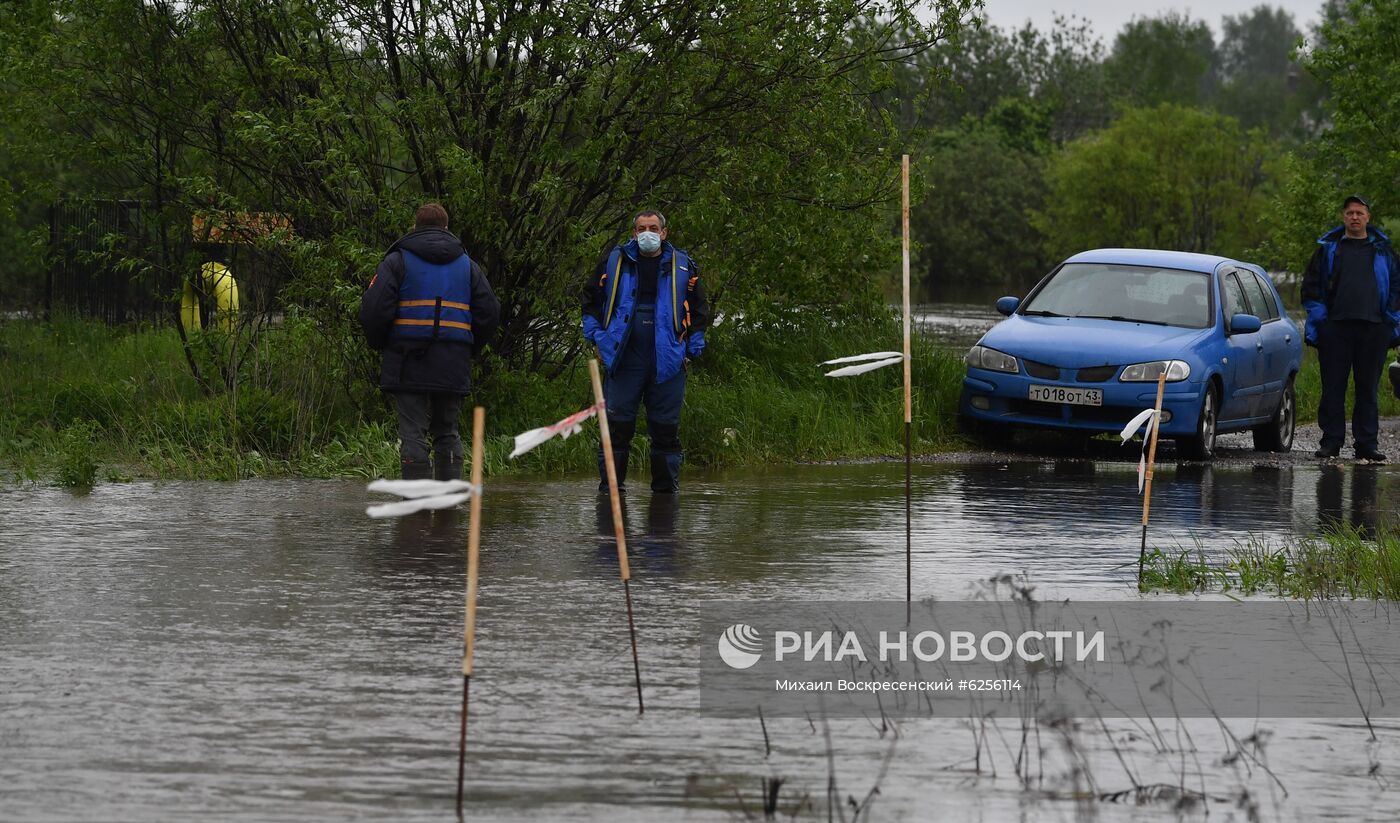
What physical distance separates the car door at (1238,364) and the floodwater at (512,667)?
3.95 meters

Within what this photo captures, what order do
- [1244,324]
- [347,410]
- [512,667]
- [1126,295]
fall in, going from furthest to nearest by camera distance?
[1126,295] < [1244,324] < [347,410] < [512,667]

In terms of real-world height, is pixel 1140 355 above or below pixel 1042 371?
above

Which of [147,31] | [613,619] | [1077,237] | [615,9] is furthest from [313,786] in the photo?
[1077,237]

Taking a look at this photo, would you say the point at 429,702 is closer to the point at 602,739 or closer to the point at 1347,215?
the point at 602,739

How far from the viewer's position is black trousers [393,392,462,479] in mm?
11836

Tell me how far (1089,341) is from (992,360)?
76 centimetres

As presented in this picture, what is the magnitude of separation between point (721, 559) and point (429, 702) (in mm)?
3274

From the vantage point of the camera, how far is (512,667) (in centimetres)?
721

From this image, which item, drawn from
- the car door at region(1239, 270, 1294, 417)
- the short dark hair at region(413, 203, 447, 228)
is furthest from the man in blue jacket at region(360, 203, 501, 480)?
the car door at region(1239, 270, 1294, 417)

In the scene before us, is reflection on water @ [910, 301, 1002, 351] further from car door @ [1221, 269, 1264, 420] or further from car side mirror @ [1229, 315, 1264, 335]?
car side mirror @ [1229, 315, 1264, 335]

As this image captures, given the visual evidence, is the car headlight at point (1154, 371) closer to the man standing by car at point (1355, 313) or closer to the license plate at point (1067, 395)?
the license plate at point (1067, 395)

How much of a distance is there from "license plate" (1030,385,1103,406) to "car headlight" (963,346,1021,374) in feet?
0.96

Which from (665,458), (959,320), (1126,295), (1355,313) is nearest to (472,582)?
(665,458)

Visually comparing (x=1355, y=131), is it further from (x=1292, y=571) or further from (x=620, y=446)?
(x=1292, y=571)
